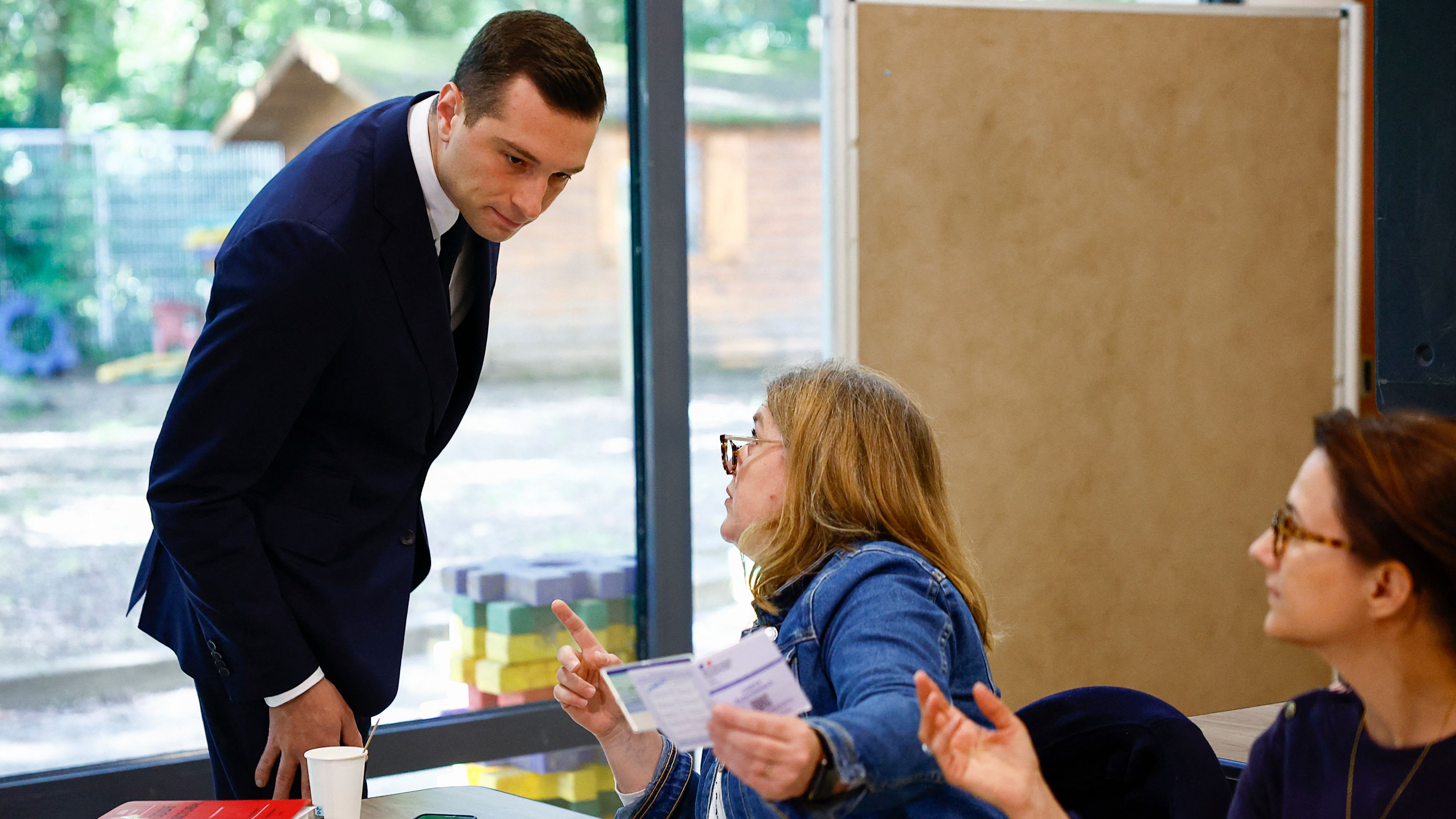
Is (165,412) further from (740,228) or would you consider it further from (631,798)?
(631,798)

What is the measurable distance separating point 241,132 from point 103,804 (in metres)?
1.59

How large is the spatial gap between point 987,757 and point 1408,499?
44 centimetres

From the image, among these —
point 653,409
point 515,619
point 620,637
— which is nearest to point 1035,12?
point 653,409

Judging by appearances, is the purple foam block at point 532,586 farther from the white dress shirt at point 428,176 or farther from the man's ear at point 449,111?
the man's ear at point 449,111

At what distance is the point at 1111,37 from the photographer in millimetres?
3523

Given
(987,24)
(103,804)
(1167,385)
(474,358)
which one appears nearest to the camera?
(474,358)

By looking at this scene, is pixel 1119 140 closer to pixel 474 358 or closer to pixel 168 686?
pixel 474 358

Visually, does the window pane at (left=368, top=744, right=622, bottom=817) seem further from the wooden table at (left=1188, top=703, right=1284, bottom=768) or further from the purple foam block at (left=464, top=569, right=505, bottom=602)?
the wooden table at (left=1188, top=703, right=1284, bottom=768)

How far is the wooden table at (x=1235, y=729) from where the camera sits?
1876 millimetres

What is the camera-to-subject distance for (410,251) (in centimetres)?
183

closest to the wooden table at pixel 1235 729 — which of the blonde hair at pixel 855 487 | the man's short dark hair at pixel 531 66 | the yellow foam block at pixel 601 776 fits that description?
the blonde hair at pixel 855 487

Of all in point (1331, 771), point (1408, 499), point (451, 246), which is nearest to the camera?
point (1408, 499)

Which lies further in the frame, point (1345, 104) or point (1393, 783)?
point (1345, 104)

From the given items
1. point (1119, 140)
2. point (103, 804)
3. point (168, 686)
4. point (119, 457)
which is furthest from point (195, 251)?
point (1119, 140)
